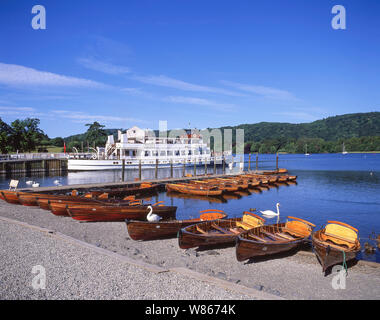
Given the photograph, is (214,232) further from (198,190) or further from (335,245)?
(198,190)

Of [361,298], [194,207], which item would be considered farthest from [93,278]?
[194,207]

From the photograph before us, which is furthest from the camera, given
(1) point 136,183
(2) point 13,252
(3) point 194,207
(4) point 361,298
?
(1) point 136,183

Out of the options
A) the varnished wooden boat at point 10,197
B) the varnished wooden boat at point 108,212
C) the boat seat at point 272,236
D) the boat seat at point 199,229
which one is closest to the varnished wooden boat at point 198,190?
the varnished wooden boat at point 108,212

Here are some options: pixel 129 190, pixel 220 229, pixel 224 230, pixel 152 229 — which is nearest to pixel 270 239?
pixel 224 230

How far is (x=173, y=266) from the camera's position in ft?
30.1

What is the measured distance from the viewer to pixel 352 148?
133750mm

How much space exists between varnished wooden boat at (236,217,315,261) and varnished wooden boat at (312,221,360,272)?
2.69 ft

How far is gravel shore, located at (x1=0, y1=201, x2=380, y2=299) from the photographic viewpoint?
20.0 feet

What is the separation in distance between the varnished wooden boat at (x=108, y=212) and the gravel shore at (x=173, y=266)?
1346 millimetres

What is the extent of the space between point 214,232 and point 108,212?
5.83 m

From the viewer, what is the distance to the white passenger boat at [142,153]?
5316 cm
